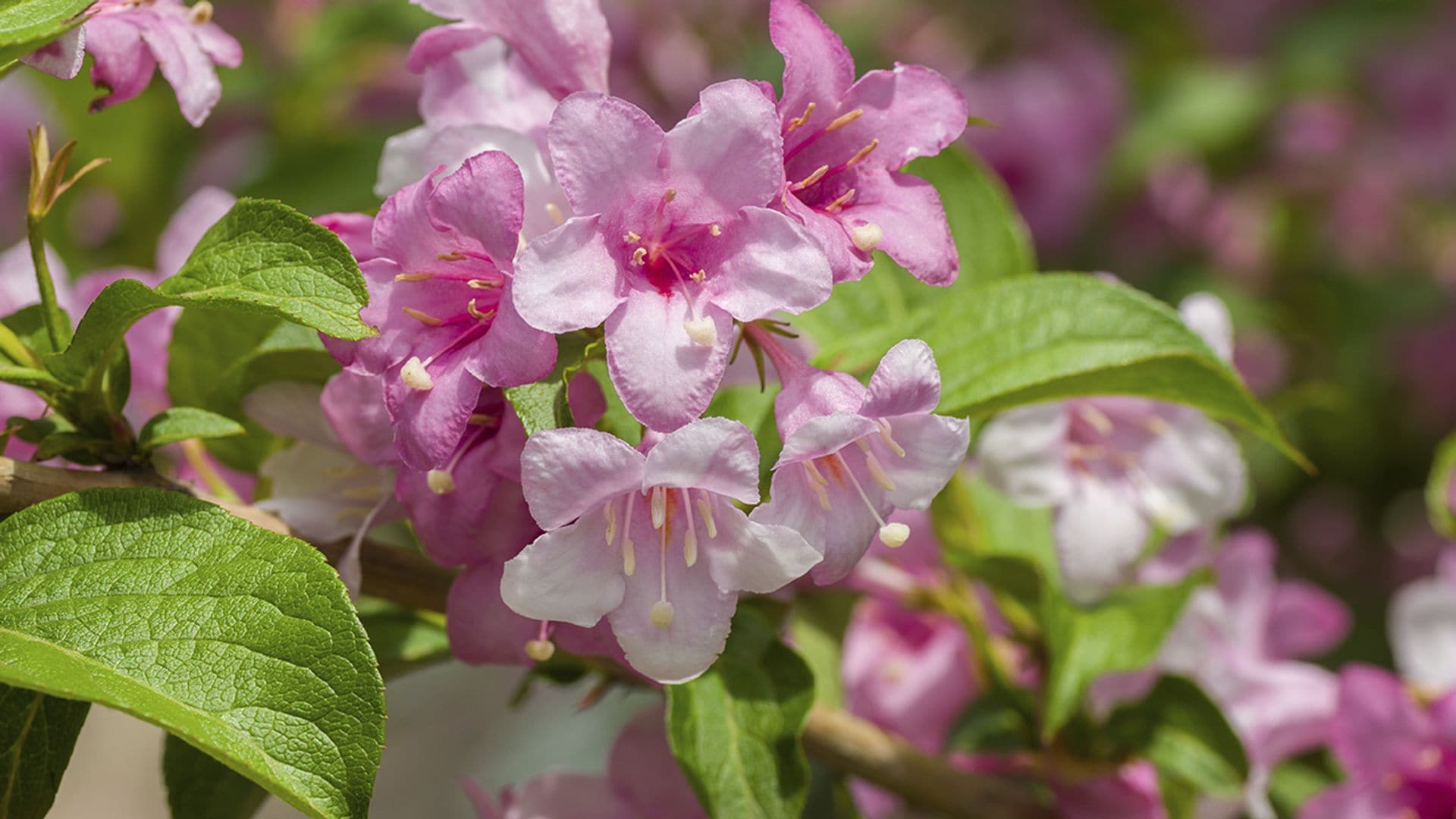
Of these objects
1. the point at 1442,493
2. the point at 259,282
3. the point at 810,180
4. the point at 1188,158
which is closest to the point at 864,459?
the point at 810,180

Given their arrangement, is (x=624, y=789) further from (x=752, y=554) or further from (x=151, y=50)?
(x=151, y=50)

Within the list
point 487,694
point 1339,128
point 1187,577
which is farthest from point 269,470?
point 487,694

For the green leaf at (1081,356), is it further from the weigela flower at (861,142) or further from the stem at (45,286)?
the stem at (45,286)

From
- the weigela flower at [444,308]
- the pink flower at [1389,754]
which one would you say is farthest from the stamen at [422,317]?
the pink flower at [1389,754]

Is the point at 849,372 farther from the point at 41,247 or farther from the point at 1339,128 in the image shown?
the point at 1339,128

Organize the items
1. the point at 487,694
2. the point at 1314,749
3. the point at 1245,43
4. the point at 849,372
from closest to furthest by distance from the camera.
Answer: the point at 849,372
the point at 1314,749
the point at 1245,43
the point at 487,694

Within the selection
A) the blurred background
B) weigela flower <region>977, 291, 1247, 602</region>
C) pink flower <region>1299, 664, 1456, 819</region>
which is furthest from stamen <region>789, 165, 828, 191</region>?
the blurred background
